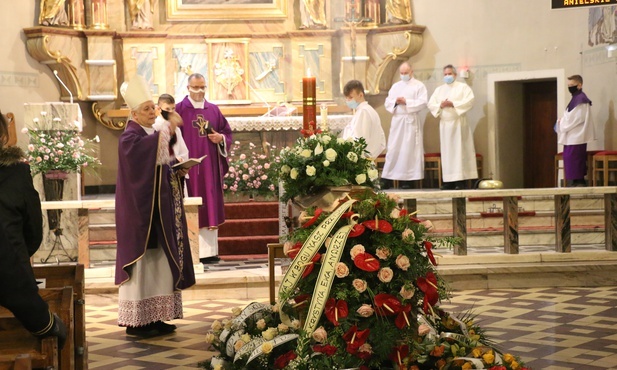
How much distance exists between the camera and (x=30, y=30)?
→ 533 inches

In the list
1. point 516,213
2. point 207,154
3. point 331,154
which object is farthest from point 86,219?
point 516,213

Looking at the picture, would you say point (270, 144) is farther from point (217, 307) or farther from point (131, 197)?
point (131, 197)

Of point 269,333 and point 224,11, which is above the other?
point 224,11

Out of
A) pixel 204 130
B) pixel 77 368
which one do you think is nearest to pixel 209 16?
pixel 204 130

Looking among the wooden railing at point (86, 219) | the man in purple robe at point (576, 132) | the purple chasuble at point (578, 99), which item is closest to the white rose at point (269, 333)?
the wooden railing at point (86, 219)

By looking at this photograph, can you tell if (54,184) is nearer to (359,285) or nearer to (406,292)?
(359,285)

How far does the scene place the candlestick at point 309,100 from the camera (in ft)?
21.1

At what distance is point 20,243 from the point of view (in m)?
4.03

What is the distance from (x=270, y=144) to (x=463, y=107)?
3.10 metres

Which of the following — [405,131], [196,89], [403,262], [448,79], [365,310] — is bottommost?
[365,310]

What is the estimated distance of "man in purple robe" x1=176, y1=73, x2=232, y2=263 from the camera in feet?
33.1

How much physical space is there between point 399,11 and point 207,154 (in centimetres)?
552

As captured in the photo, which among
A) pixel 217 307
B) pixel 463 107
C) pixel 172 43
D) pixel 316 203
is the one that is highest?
pixel 172 43

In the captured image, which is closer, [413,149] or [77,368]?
[77,368]
